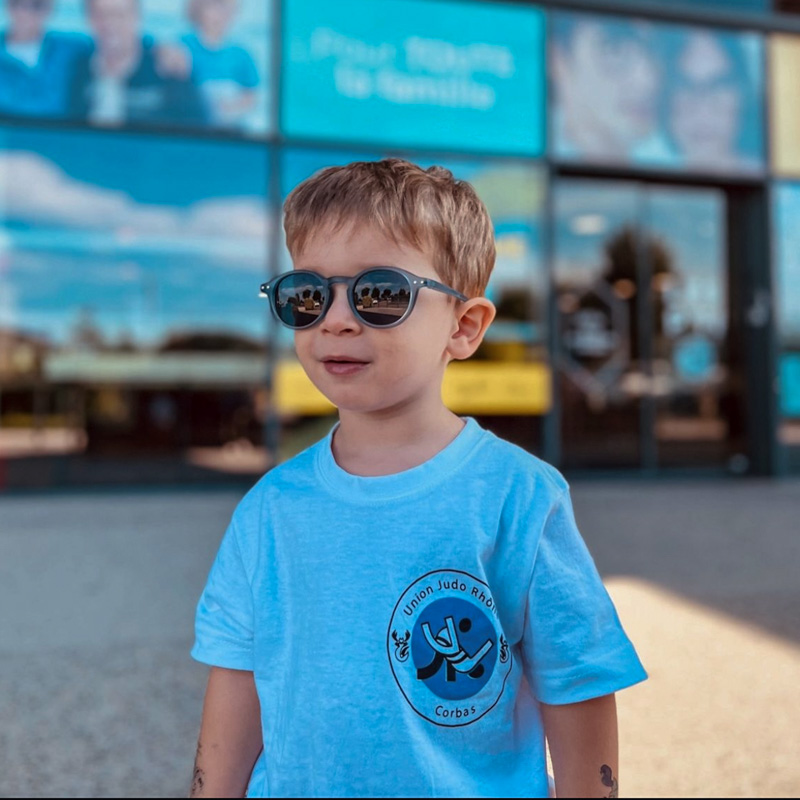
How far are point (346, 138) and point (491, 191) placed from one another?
1425 mm

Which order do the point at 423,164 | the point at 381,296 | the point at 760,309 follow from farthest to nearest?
the point at 760,309 → the point at 423,164 → the point at 381,296

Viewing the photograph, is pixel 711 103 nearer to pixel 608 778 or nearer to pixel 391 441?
pixel 391 441

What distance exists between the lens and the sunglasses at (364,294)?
1.14m

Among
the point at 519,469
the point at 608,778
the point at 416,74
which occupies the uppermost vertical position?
the point at 416,74

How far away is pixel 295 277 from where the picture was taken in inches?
47.1

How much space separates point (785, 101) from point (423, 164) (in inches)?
154

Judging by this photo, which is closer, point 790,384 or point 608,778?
point 608,778

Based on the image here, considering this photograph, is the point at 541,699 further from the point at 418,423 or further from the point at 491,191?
the point at 491,191

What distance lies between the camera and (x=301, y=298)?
1196 mm

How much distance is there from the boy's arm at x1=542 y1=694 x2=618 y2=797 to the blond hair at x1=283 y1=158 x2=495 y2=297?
1.81 feet

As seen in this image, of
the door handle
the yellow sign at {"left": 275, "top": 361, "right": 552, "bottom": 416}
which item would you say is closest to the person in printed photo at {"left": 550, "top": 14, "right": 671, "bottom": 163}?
the door handle

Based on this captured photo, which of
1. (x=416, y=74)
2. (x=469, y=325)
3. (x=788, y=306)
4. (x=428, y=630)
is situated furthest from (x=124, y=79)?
(x=428, y=630)

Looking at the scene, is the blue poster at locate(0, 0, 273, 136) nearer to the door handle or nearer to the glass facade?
the glass facade

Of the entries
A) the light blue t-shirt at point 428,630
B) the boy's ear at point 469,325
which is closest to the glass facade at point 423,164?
the boy's ear at point 469,325
